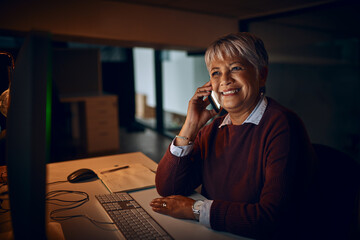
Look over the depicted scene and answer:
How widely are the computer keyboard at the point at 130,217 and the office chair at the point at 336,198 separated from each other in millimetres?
566

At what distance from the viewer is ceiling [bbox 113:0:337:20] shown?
3.49 metres


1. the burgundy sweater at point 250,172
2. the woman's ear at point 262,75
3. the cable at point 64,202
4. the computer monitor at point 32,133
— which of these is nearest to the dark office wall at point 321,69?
the woman's ear at point 262,75

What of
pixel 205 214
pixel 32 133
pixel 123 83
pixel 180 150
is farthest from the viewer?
pixel 123 83

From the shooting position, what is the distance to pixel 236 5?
3.71 m

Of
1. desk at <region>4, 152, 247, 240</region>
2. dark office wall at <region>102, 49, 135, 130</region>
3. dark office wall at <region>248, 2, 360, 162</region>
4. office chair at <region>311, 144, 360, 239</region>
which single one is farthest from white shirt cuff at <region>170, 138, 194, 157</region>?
dark office wall at <region>102, 49, 135, 130</region>

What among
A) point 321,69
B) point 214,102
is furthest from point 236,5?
point 214,102

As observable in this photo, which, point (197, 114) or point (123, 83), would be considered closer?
point (197, 114)

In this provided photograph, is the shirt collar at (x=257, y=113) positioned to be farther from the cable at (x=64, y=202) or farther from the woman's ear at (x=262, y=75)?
the cable at (x=64, y=202)

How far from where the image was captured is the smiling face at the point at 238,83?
1.19 metres

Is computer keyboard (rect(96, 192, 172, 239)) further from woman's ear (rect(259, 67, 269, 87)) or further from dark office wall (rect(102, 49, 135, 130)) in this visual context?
dark office wall (rect(102, 49, 135, 130))

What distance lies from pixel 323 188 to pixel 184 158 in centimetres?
55

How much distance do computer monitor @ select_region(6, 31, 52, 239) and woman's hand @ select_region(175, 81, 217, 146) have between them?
0.76 meters

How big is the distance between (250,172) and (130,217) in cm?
48

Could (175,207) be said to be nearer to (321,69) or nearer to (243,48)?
(243,48)
